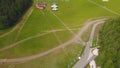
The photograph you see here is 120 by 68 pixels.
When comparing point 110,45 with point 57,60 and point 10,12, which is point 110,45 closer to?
point 57,60

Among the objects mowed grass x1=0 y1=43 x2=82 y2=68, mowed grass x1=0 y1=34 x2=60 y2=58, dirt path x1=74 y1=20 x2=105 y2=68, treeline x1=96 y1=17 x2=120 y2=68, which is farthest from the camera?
mowed grass x1=0 y1=34 x2=60 y2=58

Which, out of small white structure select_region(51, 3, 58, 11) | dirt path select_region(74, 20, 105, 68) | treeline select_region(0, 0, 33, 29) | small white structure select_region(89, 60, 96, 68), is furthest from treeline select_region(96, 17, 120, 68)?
treeline select_region(0, 0, 33, 29)

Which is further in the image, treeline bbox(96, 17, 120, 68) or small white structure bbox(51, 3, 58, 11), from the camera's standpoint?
small white structure bbox(51, 3, 58, 11)

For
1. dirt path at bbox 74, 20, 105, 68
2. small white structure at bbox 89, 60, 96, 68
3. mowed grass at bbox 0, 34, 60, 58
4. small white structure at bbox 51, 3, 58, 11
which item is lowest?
small white structure at bbox 89, 60, 96, 68

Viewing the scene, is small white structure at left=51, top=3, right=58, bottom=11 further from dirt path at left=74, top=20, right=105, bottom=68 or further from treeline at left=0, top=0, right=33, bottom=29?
dirt path at left=74, top=20, right=105, bottom=68

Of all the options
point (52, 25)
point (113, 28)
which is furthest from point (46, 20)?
point (113, 28)

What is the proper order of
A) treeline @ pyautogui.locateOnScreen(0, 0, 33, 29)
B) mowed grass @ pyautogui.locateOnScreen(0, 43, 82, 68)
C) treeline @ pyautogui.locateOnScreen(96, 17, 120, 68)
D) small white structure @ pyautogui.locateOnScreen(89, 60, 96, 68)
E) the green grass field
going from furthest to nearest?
treeline @ pyautogui.locateOnScreen(0, 0, 33, 29), the green grass field, mowed grass @ pyautogui.locateOnScreen(0, 43, 82, 68), small white structure @ pyautogui.locateOnScreen(89, 60, 96, 68), treeline @ pyautogui.locateOnScreen(96, 17, 120, 68)

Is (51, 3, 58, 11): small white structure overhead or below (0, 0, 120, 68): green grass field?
overhead
